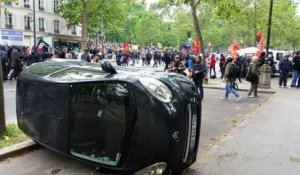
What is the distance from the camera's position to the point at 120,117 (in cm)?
438

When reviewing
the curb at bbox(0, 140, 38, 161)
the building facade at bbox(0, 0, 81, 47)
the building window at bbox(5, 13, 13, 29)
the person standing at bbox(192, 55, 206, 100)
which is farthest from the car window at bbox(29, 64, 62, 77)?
the building window at bbox(5, 13, 13, 29)

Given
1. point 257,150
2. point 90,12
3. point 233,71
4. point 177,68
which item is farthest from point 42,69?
point 90,12

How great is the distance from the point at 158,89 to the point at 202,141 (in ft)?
9.47

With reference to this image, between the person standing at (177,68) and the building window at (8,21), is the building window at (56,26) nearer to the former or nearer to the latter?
the building window at (8,21)

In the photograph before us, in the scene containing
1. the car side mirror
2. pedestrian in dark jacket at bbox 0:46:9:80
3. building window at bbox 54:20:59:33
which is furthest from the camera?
building window at bbox 54:20:59:33

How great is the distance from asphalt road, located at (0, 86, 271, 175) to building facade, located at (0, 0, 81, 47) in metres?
37.8

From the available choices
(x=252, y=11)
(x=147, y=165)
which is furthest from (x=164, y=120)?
(x=252, y=11)

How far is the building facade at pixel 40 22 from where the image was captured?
160 feet

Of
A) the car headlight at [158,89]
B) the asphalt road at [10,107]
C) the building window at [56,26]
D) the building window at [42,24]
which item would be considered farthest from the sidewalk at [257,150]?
the building window at [56,26]

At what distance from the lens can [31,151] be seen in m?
6.08

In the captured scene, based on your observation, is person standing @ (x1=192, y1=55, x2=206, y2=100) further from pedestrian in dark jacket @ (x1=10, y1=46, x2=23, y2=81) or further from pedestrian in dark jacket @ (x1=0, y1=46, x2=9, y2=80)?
pedestrian in dark jacket @ (x1=0, y1=46, x2=9, y2=80)

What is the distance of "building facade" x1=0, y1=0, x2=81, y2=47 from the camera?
48684 mm

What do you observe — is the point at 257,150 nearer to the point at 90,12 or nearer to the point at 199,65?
the point at 199,65

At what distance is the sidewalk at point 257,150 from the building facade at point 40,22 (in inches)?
1623
